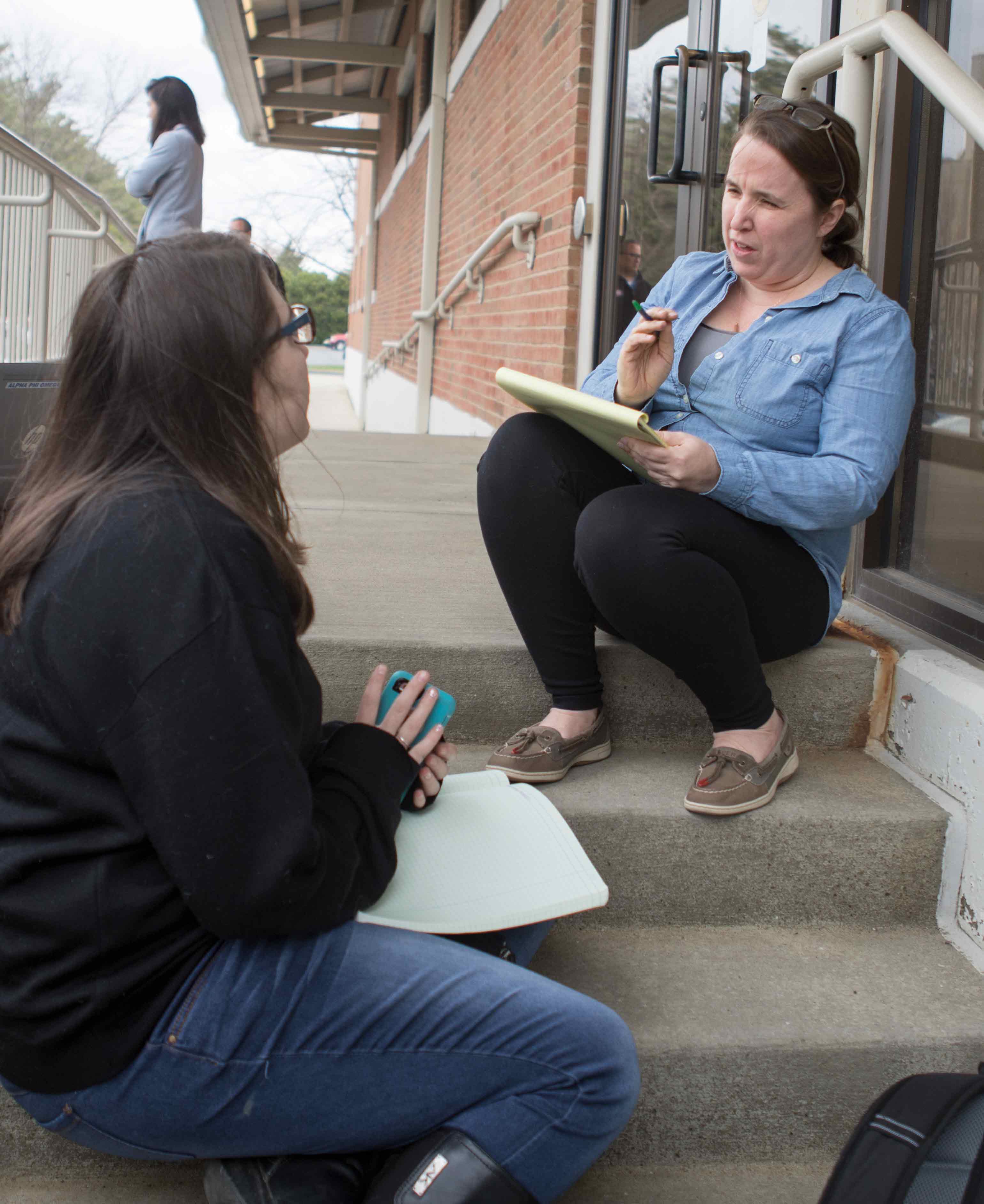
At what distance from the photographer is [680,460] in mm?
1808

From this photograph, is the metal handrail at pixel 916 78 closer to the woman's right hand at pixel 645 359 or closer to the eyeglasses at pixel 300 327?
the woman's right hand at pixel 645 359

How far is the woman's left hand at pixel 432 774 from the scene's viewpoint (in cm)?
148

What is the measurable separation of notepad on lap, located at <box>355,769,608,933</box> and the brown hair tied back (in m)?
1.20

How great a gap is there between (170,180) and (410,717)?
4336 millimetres

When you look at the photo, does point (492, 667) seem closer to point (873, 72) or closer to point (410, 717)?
point (410, 717)

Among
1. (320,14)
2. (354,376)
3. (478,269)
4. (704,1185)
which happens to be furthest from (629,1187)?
(354,376)

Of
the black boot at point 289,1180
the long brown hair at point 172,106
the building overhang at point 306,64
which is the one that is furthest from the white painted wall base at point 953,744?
the building overhang at point 306,64

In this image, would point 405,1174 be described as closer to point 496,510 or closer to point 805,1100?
point 805,1100

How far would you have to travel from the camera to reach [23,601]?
1093 millimetres

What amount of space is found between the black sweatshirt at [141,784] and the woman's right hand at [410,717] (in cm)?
25

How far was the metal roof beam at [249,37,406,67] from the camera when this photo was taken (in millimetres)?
11219

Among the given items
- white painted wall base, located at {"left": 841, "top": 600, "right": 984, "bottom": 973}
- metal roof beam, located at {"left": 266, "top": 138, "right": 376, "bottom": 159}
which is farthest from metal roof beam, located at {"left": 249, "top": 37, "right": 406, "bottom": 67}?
white painted wall base, located at {"left": 841, "top": 600, "right": 984, "bottom": 973}

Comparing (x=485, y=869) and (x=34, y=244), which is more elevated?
(x=34, y=244)

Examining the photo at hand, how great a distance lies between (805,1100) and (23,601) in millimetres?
1274
